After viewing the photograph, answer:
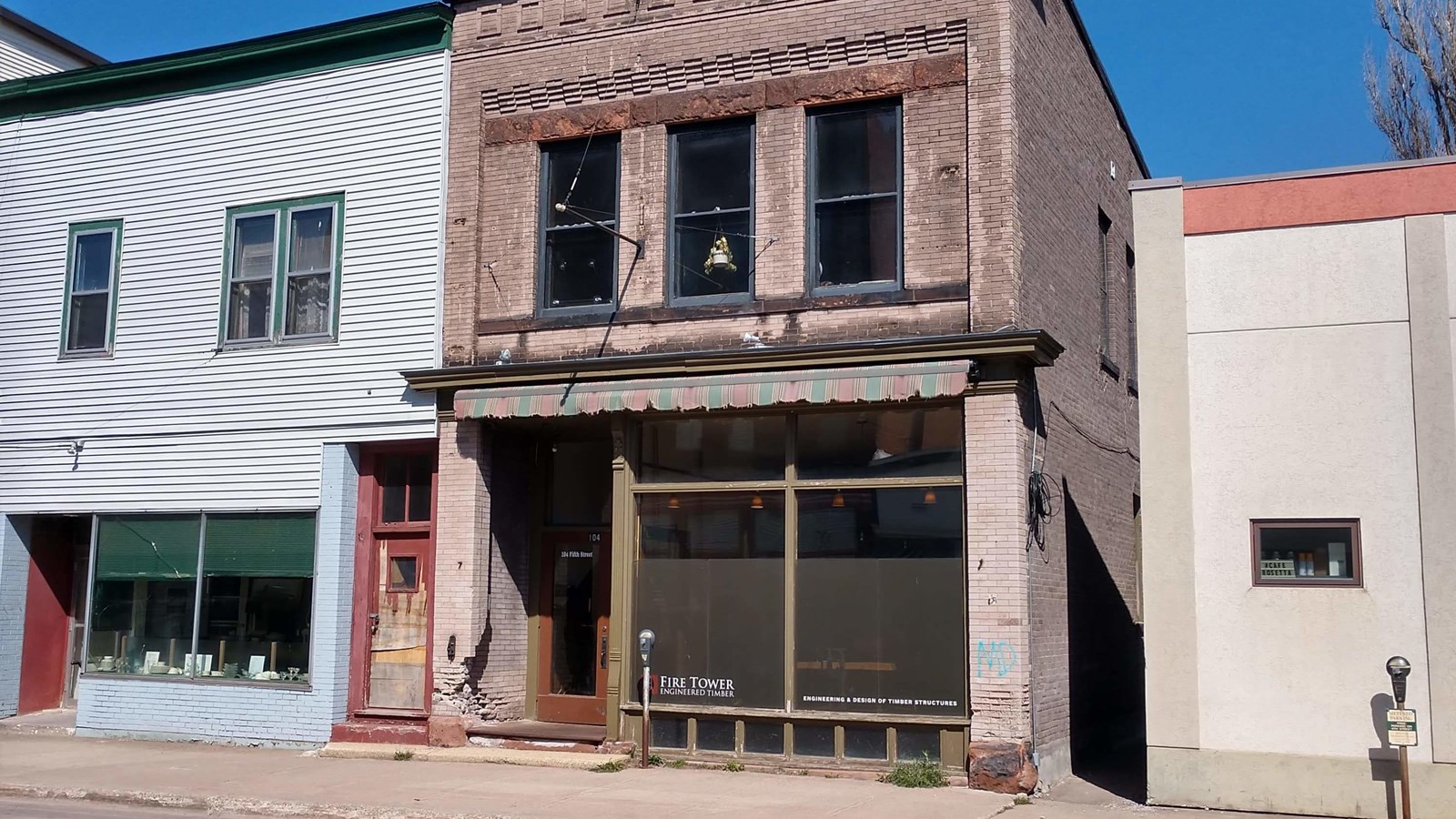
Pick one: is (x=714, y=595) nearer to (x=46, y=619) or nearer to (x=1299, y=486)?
(x=1299, y=486)

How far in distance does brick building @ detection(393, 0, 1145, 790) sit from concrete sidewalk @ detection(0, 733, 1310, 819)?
29.9 inches

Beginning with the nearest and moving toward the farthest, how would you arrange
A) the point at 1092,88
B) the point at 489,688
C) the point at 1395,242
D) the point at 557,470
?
1. the point at 1395,242
2. the point at 489,688
3. the point at 557,470
4. the point at 1092,88

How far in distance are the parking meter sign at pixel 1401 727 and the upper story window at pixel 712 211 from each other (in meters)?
7.17

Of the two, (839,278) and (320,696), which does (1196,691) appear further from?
(320,696)

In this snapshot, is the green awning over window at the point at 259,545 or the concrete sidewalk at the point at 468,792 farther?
the green awning over window at the point at 259,545

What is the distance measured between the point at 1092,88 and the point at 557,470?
332 inches

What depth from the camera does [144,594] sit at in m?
17.4

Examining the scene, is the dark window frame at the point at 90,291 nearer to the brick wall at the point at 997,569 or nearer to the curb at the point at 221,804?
the curb at the point at 221,804

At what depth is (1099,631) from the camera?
16.7 meters

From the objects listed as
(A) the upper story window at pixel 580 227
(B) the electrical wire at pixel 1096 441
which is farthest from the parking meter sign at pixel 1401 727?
(A) the upper story window at pixel 580 227

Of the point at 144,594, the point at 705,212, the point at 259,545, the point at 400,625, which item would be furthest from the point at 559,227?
the point at 144,594

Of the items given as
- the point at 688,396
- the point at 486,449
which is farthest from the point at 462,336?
the point at 688,396

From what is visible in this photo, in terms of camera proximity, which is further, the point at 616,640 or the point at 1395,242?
the point at 616,640

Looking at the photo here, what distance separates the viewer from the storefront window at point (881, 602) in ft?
42.9
